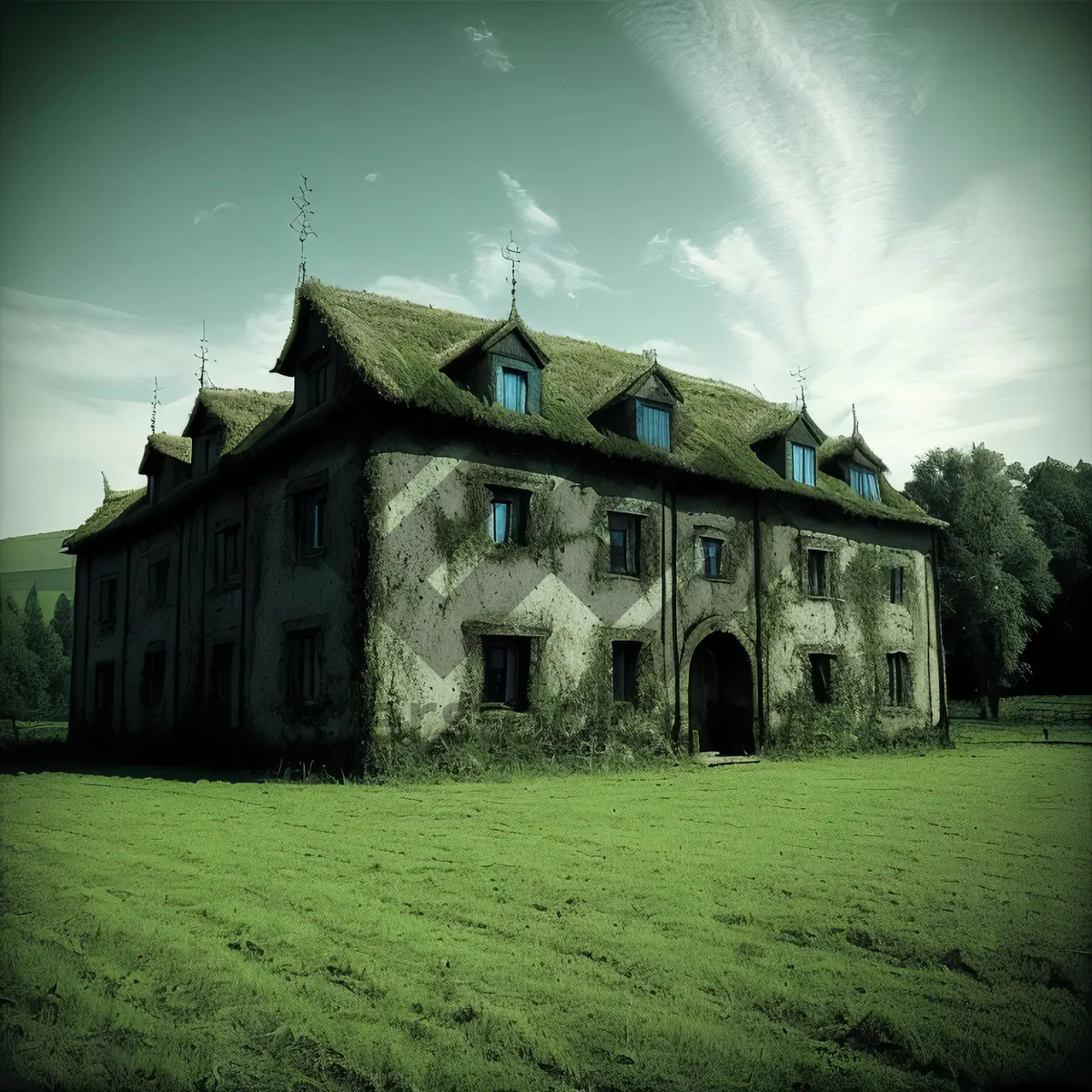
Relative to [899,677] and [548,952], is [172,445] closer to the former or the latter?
[899,677]

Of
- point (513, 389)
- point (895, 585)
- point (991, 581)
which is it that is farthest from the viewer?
point (991, 581)

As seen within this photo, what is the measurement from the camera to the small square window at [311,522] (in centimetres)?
1766

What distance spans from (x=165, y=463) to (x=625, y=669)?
15.1m

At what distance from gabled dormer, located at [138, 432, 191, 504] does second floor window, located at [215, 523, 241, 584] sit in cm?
384

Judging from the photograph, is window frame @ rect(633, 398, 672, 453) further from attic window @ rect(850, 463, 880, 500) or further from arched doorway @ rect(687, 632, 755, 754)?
attic window @ rect(850, 463, 880, 500)

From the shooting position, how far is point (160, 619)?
24484 millimetres

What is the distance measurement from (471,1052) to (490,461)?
14.4m

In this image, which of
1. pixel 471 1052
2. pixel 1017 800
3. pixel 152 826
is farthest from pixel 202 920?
pixel 1017 800

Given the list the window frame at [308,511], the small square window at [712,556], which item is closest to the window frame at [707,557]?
the small square window at [712,556]

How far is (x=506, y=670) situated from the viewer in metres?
17.5

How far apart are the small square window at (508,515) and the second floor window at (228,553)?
6634 mm

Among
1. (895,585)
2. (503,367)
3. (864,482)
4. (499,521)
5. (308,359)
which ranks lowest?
(895,585)

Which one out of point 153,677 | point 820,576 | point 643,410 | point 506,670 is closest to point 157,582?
point 153,677

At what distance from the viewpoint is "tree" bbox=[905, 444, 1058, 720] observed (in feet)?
130
